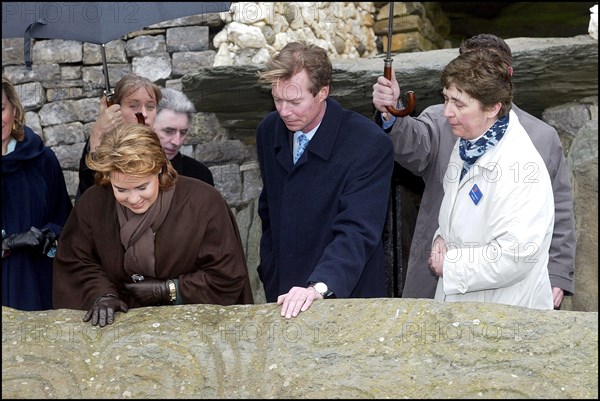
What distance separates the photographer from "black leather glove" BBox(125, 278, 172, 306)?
11.1 feet

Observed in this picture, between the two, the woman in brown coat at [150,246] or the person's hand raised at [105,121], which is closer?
the woman in brown coat at [150,246]

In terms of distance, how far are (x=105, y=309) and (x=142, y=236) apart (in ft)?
1.00

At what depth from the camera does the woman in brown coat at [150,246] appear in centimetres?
340

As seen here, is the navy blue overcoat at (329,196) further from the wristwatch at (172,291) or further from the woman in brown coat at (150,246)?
the wristwatch at (172,291)

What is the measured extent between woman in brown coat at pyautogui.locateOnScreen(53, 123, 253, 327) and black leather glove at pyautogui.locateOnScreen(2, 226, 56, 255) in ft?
1.44

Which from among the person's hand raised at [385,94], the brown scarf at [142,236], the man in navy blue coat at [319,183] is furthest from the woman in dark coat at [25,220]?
the person's hand raised at [385,94]

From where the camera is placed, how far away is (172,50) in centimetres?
600

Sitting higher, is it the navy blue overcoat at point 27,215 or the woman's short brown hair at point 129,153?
the woman's short brown hair at point 129,153

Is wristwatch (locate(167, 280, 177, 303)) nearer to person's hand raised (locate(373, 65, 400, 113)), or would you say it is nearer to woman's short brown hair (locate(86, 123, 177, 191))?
woman's short brown hair (locate(86, 123, 177, 191))

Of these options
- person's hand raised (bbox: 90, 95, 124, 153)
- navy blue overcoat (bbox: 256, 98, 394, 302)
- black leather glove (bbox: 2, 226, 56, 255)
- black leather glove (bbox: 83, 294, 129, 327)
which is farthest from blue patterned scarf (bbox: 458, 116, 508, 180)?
black leather glove (bbox: 2, 226, 56, 255)

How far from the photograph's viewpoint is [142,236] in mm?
3418

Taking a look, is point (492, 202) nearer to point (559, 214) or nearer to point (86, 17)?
point (559, 214)

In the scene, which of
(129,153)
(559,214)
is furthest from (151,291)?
(559,214)

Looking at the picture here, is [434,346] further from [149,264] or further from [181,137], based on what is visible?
[181,137]
